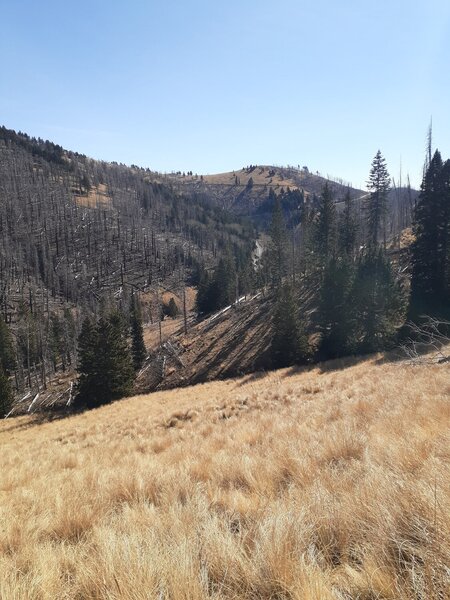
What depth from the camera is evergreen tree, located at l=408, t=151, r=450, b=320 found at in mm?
31594

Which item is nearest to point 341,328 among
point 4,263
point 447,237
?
point 447,237

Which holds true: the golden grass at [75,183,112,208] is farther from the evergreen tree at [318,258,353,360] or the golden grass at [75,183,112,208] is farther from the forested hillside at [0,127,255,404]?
the evergreen tree at [318,258,353,360]

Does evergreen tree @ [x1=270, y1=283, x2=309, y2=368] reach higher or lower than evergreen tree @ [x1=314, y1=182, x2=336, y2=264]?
lower

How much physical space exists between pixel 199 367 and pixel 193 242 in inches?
4197

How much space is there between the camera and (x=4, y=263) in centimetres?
9988

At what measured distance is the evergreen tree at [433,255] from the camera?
31.6m

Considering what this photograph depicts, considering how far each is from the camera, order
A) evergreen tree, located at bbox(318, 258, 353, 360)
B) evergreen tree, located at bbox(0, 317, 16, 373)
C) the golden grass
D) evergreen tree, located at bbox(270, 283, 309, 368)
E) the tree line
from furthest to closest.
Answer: the golden grass < evergreen tree, located at bbox(0, 317, 16, 373) < evergreen tree, located at bbox(270, 283, 309, 368) < evergreen tree, located at bbox(318, 258, 353, 360) < the tree line

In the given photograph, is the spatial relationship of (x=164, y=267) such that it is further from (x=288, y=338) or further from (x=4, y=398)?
(x=288, y=338)

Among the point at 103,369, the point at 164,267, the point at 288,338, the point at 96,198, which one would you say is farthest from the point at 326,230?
the point at 96,198

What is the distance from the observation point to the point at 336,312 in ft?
124

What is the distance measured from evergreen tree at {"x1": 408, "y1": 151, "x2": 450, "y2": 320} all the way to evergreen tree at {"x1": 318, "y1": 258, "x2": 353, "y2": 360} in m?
6.68

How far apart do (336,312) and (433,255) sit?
11334 millimetres

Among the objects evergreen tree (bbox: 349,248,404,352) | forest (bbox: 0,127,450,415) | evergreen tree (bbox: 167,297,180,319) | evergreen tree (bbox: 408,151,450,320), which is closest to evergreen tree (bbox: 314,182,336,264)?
forest (bbox: 0,127,450,415)

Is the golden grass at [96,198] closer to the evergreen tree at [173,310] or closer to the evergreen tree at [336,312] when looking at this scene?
the evergreen tree at [173,310]
